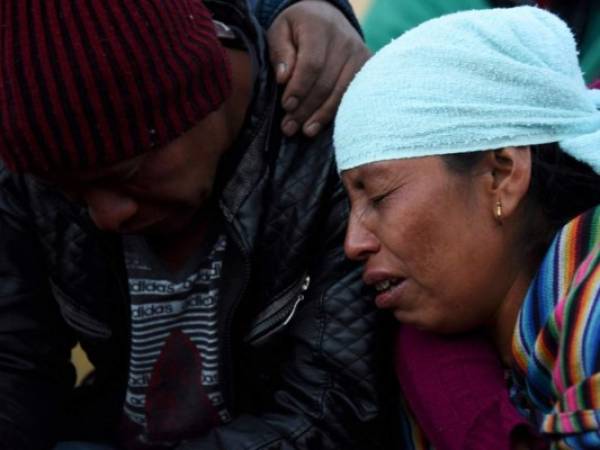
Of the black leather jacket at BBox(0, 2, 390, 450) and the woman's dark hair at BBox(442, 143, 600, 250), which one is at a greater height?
the woman's dark hair at BBox(442, 143, 600, 250)

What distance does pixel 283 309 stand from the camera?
1944mm

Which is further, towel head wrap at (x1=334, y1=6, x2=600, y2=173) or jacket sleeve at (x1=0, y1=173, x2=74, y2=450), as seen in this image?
jacket sleeve at (x1=0, y1=173, x2=74, y2=450)

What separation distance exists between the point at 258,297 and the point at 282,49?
0.46m

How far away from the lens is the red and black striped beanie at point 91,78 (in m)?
1.60

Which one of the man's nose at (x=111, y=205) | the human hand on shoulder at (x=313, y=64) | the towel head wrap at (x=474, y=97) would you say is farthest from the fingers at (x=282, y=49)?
the man's nose at (x=111, y=205)

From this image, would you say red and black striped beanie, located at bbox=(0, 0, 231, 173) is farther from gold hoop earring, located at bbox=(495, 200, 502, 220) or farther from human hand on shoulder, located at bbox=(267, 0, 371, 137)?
gold hoop earring, located at bbox=(495, 200, 502, 220)

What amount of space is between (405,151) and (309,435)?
1.86 feet

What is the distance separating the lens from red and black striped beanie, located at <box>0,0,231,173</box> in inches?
63.1

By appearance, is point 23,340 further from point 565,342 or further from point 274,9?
point 565,342

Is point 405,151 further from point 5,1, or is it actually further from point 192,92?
point 5,1

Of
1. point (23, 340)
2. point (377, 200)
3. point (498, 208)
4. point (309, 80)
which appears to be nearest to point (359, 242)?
point (377, 200)

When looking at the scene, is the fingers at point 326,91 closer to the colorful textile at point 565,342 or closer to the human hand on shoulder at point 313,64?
the human hand on shoulder at point 313,64

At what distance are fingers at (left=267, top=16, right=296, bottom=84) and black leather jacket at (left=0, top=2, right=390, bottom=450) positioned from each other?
1.0 inches

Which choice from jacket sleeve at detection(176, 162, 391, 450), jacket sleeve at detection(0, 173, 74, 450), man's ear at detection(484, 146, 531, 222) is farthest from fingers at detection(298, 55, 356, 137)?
jacket sleeve at detection(0, 173, 74, 450)
